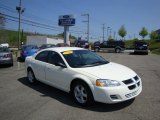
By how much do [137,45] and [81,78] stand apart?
28.9 meters

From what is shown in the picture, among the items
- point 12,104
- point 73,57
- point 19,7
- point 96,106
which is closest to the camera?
point 96,106

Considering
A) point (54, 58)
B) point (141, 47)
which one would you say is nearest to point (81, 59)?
point (54, 58)

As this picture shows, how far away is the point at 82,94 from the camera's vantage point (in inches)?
237

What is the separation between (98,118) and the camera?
5.10 meters

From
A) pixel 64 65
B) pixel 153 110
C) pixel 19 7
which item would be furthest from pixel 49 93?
pixel 19 7

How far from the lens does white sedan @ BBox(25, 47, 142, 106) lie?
548cm

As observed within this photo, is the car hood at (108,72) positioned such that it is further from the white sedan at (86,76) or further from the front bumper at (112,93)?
the front bumper at (112,93)

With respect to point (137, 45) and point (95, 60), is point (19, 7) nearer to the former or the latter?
point (137, 45)

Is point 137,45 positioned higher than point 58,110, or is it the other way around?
point 137,45

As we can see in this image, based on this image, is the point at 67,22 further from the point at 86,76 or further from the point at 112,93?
the point at 112,93

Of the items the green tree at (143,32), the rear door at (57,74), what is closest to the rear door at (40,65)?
the rear door at (57,74)

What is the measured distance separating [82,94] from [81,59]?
130 cm

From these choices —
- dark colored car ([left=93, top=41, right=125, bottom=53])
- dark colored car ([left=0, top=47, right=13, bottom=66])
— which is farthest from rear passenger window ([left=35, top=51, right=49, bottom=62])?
dark colored car ([left=93, top=41, right=125, bottom=53])

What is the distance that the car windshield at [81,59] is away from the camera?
6590 millimetres
